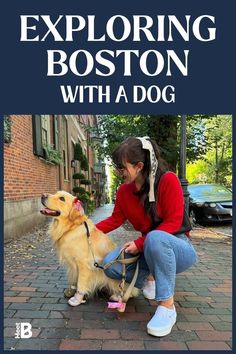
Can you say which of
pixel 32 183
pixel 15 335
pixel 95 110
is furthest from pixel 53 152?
pixel 15 335

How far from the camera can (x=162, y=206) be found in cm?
309

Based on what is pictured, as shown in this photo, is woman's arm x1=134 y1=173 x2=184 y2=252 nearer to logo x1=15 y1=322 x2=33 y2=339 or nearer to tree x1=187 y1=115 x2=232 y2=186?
logo x1=15 y1=322 x2=33 y2=339

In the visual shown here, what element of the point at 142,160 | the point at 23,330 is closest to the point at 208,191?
the point at 142,160

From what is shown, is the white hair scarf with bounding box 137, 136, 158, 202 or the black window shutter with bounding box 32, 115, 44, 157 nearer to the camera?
the white hair scarf with bounding box 137, 136, 158, 202

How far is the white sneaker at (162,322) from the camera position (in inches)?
109

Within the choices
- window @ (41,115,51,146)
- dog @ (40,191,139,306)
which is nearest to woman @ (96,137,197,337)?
dog @ (40,191,139,306)

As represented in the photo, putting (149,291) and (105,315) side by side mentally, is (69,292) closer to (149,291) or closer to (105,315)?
(105,315)

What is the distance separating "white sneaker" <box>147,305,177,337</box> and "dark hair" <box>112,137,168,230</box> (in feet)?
2.44

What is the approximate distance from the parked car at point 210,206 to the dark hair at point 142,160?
22.9 feet

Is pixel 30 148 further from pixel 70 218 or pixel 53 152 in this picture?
pixel 70 218

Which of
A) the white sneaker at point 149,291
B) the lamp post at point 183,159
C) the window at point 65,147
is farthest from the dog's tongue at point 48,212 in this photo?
the window at point 65,147

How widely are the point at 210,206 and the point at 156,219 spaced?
7.06 m

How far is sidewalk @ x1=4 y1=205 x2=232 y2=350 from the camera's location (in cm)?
268

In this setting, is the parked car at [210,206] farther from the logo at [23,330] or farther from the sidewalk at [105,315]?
the logo at [23,330]
